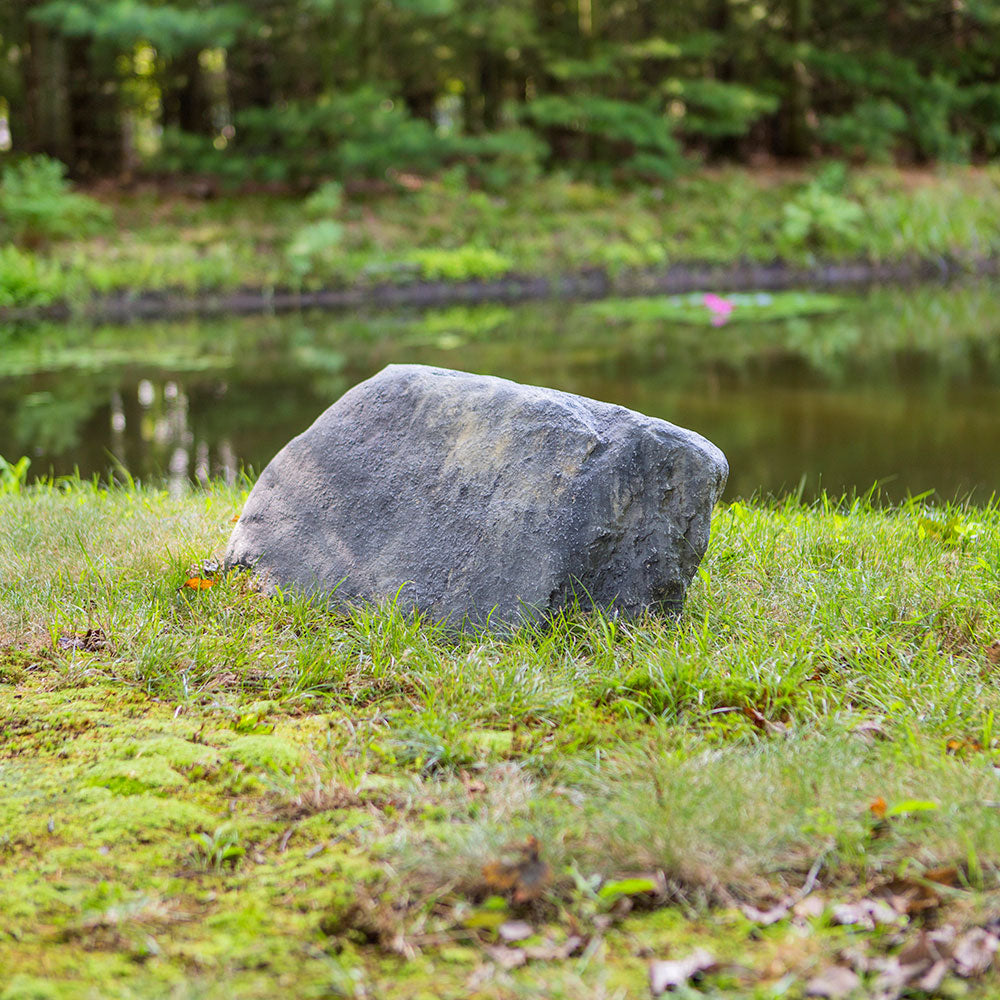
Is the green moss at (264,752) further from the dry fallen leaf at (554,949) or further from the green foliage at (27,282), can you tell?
the green foliage at (27,282)

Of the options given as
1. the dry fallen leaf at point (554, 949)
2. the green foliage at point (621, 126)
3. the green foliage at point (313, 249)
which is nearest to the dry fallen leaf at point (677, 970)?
the dry fallen leaf at point (554, 949)

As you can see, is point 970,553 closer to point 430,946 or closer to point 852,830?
point 852,830

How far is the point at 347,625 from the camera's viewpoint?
328 cm

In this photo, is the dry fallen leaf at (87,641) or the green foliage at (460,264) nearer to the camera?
the dry fallen leaf at (87,641)

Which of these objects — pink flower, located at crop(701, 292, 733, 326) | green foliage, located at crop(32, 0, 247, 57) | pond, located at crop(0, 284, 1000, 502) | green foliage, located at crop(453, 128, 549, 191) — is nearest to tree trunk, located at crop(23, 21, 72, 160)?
green foliage, located at crop(32, 0, 247, 57)

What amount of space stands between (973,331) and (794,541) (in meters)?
8.92

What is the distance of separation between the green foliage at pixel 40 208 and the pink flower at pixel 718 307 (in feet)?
31.0

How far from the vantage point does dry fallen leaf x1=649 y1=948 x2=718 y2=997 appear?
1728 millimetres

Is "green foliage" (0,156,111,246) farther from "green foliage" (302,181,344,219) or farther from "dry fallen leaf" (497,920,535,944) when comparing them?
"dry fallen leaf" (497,920,535,944)

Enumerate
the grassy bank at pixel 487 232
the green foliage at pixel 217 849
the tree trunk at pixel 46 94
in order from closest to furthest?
the green foliage at pixel 217 849 < the grassy bank at pixel 487 232 < the tree trunk at pixel 46 94

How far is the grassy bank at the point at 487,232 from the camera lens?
15.1 metres

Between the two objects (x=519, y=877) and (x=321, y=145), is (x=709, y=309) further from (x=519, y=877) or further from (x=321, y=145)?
(x=519, y=877)

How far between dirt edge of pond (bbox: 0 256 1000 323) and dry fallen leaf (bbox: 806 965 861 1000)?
44.7 ft

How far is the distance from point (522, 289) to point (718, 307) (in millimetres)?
3428
